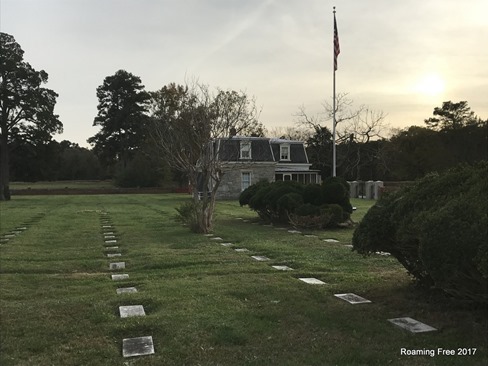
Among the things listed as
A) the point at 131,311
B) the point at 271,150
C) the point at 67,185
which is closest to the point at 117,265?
the point at 131,311

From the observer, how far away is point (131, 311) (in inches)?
201

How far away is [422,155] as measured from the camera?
49500 mm

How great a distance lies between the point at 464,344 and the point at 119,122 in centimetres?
6216

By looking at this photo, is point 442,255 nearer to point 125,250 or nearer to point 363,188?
point 125,250

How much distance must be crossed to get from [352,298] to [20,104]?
42310mm

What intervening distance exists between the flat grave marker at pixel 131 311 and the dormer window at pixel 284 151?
115ft

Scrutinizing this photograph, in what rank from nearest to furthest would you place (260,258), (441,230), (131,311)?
(441,230), (131,311), (260,258)

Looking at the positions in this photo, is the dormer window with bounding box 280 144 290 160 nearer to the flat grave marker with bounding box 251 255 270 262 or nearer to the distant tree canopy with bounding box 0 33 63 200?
the distant tree canopy with bounding box 0 33 63 200

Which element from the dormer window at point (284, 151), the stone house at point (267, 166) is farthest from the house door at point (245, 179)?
the dormer window at point (284, 151)

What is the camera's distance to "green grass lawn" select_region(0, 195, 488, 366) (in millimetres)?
3770

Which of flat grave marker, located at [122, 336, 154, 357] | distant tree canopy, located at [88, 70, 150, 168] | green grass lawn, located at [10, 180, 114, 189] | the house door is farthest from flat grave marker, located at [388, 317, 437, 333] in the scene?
distant tree canopy, located at [88, 70, 150, 168]

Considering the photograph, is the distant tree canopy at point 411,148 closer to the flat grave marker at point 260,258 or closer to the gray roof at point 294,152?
the gray roof at point 294,152

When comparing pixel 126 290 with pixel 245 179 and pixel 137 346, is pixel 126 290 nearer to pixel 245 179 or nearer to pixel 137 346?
pixel 137 346

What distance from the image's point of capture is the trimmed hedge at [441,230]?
3.62 meters
